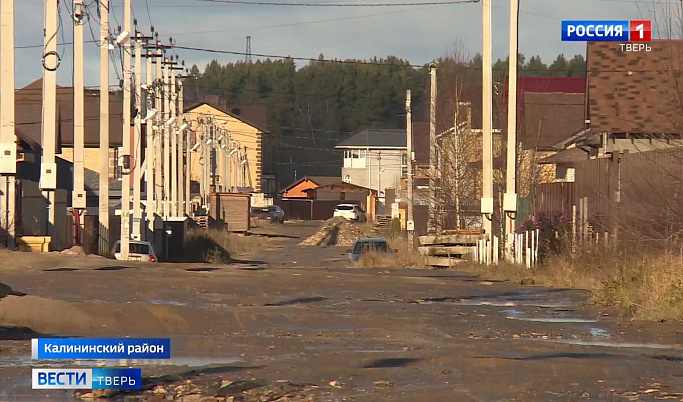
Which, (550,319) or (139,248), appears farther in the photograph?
(139,248)

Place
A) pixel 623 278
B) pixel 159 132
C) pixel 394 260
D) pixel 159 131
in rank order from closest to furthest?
pixel 623 278 < pixel 394 260 < pixel 159 131 < pixel 159 132

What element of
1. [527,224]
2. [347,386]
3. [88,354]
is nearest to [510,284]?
[527,224]

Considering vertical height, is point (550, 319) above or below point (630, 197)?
below

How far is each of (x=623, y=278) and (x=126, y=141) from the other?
76.4ft

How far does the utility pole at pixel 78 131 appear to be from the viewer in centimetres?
3603

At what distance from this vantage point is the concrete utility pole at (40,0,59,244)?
106ft

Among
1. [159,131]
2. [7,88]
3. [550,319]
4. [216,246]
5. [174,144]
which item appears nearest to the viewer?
[550,319]

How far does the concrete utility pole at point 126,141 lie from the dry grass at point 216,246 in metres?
8.25

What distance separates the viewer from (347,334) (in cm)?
1509

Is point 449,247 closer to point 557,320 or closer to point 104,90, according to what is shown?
point 104,90
